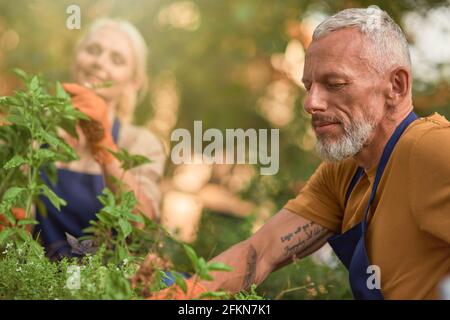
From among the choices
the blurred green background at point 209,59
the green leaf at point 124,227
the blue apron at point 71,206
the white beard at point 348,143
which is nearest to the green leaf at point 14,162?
the green leaf at point 124,227

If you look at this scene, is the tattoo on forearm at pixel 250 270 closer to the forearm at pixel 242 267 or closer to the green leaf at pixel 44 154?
the forearm at pixel 242 267

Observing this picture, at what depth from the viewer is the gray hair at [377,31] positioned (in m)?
2.01

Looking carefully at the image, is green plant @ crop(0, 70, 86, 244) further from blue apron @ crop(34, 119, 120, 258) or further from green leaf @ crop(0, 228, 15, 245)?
blue apron @ crop(34, 119, 120, 258)

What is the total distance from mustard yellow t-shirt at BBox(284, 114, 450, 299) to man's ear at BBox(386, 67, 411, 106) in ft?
0.30

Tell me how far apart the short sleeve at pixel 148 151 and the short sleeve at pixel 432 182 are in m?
2.06

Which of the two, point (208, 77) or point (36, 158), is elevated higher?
point (208, 77)

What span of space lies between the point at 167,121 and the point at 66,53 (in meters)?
1.21

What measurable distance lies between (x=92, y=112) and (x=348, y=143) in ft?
3.39

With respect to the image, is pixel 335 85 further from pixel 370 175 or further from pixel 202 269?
pixel 202 269

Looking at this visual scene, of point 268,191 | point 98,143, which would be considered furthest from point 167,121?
point 98,143

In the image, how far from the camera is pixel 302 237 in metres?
2.28

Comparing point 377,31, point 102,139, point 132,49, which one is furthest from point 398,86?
point 132,49

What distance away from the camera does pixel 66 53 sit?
7.30m
